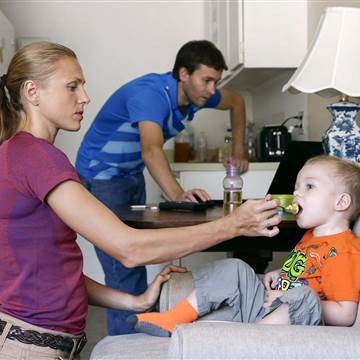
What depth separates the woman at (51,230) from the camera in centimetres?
127

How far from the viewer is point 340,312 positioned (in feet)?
4.60

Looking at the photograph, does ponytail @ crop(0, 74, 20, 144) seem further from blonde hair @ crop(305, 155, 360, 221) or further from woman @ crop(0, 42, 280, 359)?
blonde hair @ crop(305, 155, 360, 221)

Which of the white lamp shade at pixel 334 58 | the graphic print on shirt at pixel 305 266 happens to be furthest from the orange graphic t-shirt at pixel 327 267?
the white lamp shade at pixel 334 58

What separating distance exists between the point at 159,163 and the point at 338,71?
76cm

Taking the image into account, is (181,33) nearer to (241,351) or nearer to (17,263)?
(17,263)

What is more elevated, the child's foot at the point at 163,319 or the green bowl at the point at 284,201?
A: the green bowl at the point at 284,201

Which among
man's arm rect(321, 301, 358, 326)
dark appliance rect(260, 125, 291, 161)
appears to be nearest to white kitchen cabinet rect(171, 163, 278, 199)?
dark appliance rect(260, 125, 291, 161)

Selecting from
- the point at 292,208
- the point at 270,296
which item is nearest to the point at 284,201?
the point at 292,208

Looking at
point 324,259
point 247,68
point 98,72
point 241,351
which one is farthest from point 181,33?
point 241,351

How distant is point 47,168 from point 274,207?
0.48 m

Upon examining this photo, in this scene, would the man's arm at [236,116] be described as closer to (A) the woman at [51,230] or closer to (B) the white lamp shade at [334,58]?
(B) the white lamp shade at [334,58]

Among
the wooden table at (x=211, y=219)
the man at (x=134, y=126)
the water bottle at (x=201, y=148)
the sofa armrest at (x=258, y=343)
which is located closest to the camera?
the sofa armrest at (x=258, y=343)

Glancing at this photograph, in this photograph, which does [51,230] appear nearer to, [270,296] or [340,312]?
[270,296]

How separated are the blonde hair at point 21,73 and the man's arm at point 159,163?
933 millimetres
